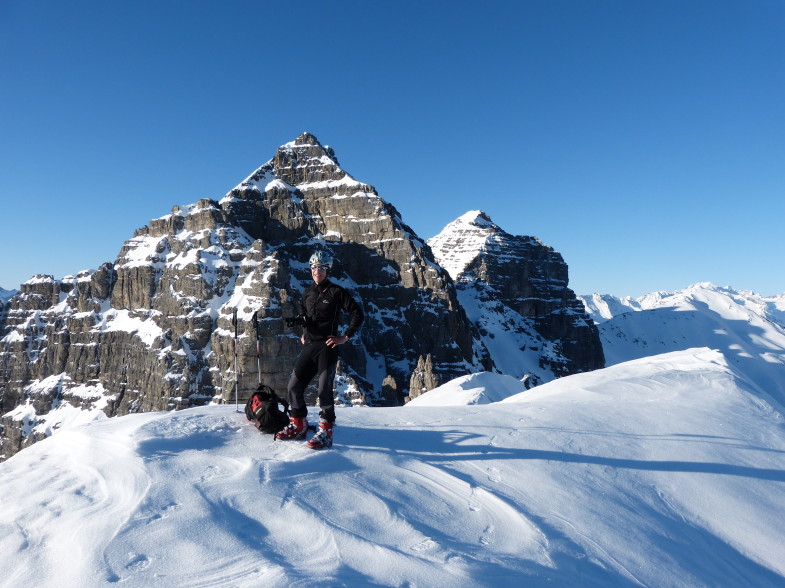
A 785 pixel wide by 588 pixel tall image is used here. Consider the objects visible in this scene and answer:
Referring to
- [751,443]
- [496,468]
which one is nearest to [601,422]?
[751,443]

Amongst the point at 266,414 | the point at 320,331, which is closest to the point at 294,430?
the point at 266,414

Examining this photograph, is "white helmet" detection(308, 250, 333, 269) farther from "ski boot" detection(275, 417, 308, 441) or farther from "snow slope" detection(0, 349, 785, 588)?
"snow slope" detection(0, 349, 785, 588)

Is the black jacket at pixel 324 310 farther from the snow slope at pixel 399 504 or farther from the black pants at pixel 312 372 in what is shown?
the snow slope at pixel 399 504

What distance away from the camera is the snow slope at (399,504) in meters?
4.23

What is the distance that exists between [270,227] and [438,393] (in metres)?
107

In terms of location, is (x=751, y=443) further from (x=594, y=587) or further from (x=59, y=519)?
(x=59, y=519)

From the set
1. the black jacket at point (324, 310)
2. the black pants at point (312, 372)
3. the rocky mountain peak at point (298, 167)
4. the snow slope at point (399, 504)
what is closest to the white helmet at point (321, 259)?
the black jacket at point (324, 310)

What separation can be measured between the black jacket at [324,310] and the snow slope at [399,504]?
1.79 metres

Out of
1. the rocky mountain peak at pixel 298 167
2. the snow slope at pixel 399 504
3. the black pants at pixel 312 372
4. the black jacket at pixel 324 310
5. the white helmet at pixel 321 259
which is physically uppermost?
the rocky mountain peak at pixel 298 167

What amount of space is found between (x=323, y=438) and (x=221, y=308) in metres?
101

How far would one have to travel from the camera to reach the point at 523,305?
17075 cm

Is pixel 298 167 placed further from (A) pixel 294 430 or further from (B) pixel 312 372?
(A) pixel 294 430

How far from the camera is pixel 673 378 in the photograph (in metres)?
12.9

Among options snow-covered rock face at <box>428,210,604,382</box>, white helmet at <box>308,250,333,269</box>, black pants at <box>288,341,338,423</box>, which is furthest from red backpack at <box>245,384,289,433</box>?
snow-covered rock face at <box>428,210,604,382</box>
